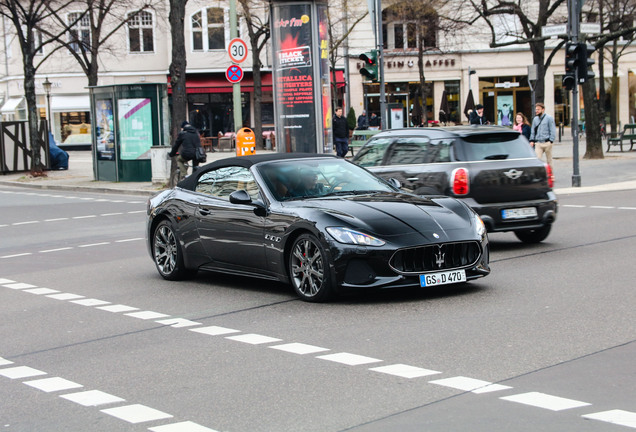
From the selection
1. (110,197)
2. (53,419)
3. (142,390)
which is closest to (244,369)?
(142,390)

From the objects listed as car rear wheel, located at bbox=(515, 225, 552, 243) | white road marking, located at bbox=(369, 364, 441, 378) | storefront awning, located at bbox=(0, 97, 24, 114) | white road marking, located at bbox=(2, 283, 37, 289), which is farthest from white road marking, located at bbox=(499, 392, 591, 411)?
storefront awning, located at bbox=(0, 97, 24, 114)

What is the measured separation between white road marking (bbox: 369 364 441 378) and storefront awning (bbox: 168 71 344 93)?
5414 centimetres

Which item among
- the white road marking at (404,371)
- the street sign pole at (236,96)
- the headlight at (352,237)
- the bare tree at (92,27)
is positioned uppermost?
the bare tree at (92,27)

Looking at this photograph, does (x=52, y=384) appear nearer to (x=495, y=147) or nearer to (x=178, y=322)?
(x=178, y=322)

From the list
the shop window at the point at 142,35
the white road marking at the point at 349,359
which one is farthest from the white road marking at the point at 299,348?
the shop window at the point at 142,35

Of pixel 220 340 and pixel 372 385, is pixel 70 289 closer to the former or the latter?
pixel 220 340

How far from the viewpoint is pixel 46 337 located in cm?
830

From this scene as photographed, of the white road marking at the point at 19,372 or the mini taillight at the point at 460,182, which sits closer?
the white road marking at the point at 19,372

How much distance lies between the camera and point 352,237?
897 centimetres

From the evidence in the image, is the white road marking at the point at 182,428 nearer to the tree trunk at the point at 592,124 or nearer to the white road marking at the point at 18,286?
the white road marking at the point at 18,286

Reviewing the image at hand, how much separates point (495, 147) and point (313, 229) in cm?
474

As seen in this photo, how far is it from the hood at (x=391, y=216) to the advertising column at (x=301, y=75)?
44.9 ft

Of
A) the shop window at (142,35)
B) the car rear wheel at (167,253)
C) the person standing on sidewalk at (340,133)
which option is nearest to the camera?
the car rear wheel at (167,253)

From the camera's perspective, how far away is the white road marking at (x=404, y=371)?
249 inches
